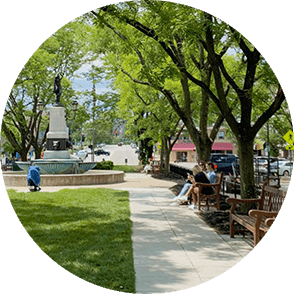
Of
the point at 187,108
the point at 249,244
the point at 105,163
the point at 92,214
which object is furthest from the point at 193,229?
the point at 105,163

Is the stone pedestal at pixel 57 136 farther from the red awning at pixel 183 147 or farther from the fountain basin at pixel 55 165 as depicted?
the red awning at pixel 183 147

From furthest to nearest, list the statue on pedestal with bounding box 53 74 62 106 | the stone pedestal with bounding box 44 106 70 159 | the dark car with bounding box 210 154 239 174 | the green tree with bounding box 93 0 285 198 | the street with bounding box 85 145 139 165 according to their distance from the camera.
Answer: the dark car with bounding box 210 154 239 174, the stone pedestal with bounding box 44 106 70 159, the statue on pedestal with bounding box 53 74 62 106, the street with bounding box 85 145 139 165, the green tree with bounding box 93 0 285 198

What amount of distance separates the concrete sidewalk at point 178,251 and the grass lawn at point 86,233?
24cm

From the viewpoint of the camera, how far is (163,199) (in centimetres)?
1424

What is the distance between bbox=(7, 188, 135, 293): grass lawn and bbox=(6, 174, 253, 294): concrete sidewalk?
0.24 metres

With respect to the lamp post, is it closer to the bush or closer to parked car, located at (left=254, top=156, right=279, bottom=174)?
the bush

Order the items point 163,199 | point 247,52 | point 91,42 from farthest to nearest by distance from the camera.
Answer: point 91,42 → point 163,199 → point 247,52

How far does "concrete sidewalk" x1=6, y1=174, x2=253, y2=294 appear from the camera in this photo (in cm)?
593

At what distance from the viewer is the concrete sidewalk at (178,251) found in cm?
593

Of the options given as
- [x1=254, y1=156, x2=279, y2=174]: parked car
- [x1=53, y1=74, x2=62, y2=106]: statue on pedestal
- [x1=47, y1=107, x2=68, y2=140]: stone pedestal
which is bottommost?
[x1=254, y1=156, x2=279, y2=174]: parked car

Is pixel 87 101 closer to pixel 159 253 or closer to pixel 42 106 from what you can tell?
pixel 42 106

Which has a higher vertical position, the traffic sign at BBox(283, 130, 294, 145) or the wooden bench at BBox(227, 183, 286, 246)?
the traffic sign at BBox(283, 130, 294, 145)

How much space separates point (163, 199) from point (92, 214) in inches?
149

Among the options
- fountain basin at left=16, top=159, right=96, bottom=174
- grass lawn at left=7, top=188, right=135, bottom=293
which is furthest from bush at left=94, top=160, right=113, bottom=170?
grass lawn at left=7, top=188, right=135, bottom=293
